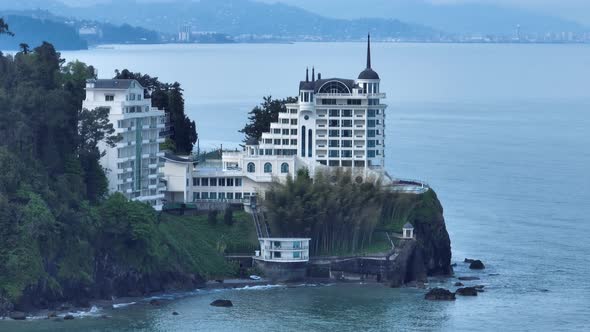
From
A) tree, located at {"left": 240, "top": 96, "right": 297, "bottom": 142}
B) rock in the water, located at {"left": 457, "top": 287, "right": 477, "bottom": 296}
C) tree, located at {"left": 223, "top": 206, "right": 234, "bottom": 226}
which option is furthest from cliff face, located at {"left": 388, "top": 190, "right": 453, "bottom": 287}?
tree, located at {"left": 240, "top": 96, "right": 297, "bottom": 142}

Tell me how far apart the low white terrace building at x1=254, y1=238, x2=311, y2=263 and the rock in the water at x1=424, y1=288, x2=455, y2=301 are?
6.11 metres

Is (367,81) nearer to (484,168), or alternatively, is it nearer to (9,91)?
(9,91)

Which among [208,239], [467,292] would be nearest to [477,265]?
[467,292]

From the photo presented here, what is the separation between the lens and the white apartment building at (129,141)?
77.2m

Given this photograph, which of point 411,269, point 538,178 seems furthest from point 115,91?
point 538,178

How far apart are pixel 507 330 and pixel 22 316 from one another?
56.1ft

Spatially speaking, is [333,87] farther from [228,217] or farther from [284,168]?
[228,217]

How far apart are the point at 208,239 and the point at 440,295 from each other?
1071 centimetres

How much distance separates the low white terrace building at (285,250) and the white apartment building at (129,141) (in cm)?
561

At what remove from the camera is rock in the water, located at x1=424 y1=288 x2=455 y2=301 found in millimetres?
72000

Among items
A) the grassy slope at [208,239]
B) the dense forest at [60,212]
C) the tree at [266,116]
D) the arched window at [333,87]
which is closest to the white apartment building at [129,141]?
the dense forest at [60,212]

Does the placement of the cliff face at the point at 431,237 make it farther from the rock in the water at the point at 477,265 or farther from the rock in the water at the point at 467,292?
the rock in the water at the point at 467,292

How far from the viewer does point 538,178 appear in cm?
10719

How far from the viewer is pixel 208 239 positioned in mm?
77250
